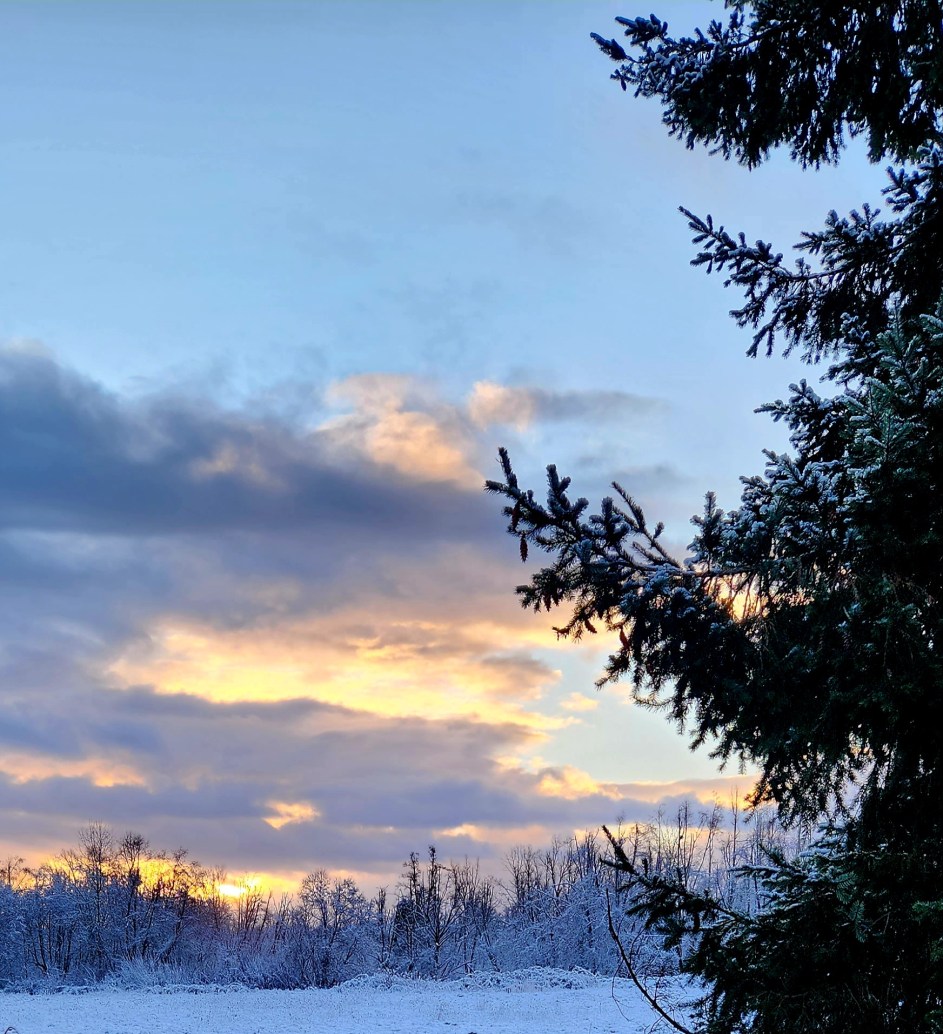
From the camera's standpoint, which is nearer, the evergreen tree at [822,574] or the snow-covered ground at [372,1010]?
the evergreen tree at [822,574]

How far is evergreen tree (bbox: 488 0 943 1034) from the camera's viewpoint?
428 cm

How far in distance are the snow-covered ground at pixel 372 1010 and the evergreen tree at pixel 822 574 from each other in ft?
35.5

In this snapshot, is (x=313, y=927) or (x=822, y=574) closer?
(x=822, y=574)

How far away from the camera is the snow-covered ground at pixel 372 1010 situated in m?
18.7

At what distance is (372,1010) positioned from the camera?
21656 millimetres

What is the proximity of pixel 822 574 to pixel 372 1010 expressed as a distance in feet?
66.7

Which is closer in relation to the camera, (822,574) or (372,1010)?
(822,574)

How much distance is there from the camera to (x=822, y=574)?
4898 mm

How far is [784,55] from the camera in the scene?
6922 millimetres

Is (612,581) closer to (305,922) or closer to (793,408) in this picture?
(793,408)

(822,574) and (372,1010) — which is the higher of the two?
(822,574)

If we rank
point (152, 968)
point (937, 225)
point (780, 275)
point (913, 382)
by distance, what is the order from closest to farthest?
point (913, 382)
point (937, 225)
point (780, 275)
point (152, 968)

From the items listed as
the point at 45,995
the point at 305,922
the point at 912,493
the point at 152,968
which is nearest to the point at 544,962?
the point at 305,922

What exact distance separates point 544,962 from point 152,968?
566 inches
